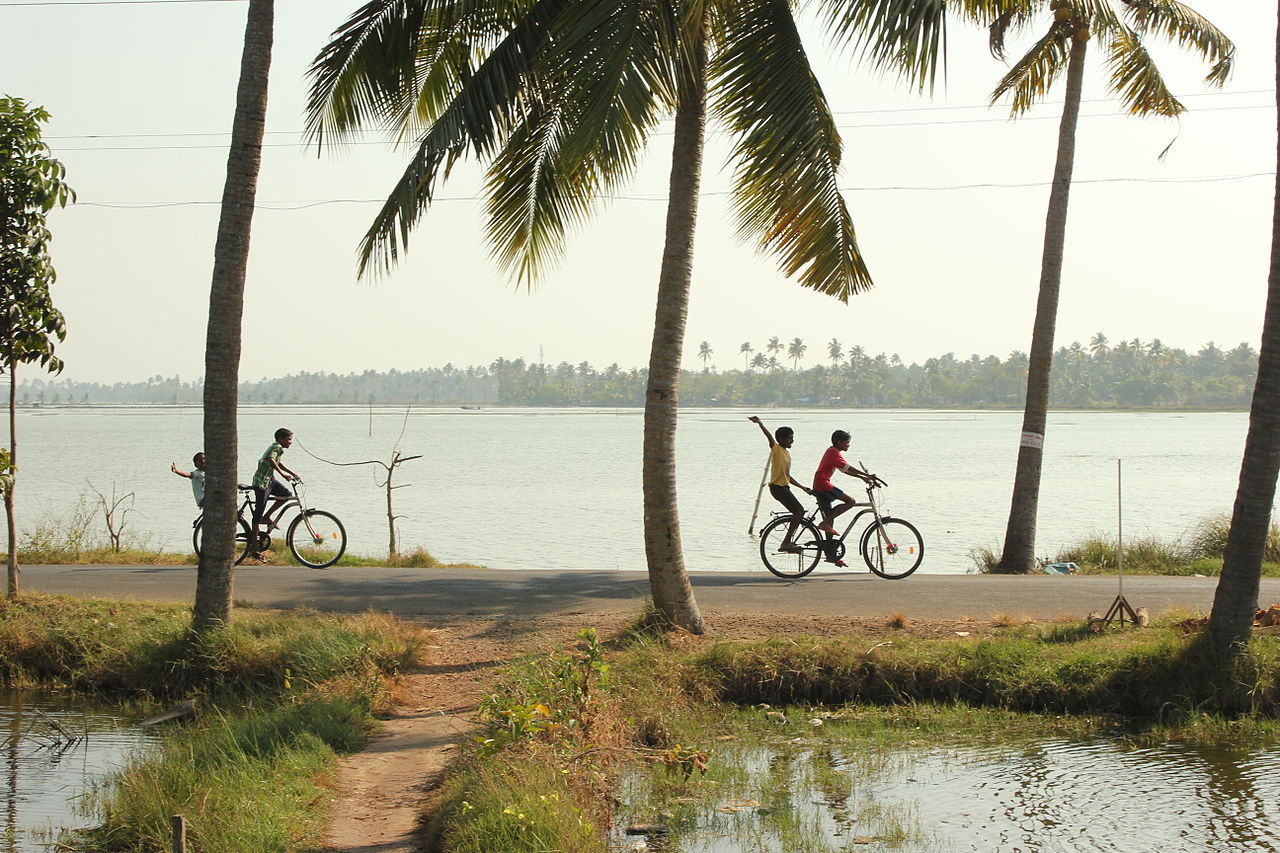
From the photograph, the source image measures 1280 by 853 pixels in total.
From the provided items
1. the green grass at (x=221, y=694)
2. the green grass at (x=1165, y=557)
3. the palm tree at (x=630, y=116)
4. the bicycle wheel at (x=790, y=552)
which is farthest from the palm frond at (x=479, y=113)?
the green grass at (x=1165, y=557)

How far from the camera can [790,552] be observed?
1531 cm

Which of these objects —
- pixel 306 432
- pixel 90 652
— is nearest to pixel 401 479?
pixel 90 652

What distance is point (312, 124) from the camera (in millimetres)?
11570

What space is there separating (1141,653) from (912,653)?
181cm

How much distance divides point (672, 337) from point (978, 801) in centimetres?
477

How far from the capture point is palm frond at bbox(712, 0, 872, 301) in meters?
10.2

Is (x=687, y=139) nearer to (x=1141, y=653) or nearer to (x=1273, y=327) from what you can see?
(x=1273, y=327)

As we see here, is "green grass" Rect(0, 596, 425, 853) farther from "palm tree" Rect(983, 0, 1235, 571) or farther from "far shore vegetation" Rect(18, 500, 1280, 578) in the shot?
A: "palm tree" Rect(983, 0, 1235, 571)

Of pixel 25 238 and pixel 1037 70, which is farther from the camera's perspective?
pixel 1037 70

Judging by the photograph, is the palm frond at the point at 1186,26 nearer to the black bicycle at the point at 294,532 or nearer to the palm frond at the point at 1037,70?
the palm frond at the point at 1037,70

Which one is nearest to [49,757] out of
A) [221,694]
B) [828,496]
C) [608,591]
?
[221,694]

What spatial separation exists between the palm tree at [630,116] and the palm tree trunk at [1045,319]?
759 centimetres

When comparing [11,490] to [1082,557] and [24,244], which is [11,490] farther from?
[1082,557]

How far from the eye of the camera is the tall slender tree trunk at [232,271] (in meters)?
10.2
